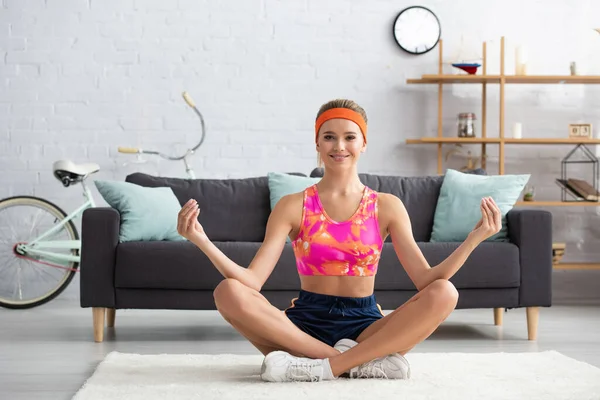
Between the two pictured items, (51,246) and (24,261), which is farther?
(24,261)

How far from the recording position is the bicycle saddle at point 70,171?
4695mm

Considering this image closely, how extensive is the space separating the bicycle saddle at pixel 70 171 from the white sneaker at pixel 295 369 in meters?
2.73

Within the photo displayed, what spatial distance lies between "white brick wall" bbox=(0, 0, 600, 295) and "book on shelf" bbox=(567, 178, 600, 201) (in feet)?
0.91

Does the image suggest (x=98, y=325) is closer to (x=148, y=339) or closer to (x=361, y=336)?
(x=148, y=339)

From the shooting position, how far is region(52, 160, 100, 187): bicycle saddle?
4695mm

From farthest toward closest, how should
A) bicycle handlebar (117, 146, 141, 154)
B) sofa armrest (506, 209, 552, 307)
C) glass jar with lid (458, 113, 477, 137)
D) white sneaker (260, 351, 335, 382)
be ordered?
glass jar with lid (458, 113, 477, 137), bicycle handlebar (117, 146, 141, 154), sofa armrest (506, 209, 552, 307), white sneaker (260, 351, 335, 382)

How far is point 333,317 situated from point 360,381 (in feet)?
0.67

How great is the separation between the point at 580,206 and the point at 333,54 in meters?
1.92

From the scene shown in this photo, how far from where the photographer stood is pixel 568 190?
17.1 feet

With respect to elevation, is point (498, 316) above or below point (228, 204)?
below

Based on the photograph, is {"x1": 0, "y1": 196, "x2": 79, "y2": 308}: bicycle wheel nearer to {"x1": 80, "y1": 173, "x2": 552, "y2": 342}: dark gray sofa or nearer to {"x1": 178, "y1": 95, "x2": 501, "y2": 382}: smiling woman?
{"x1": 80, "y1": 173, "x2": 552, "y2": 342}: dark gray sofa

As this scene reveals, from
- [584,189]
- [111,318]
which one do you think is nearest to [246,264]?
[111,318]

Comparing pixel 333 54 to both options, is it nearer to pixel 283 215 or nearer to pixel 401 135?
pixel 401 135

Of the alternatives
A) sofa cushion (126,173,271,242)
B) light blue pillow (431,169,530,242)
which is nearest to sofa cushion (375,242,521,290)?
light blue pillow (431,169,530,242)
